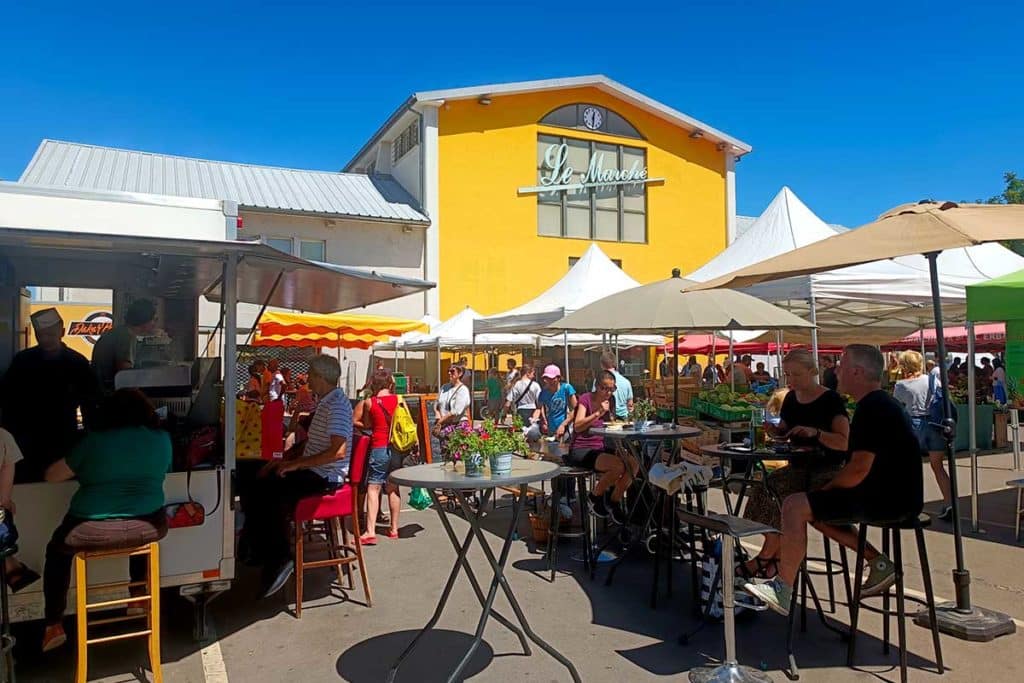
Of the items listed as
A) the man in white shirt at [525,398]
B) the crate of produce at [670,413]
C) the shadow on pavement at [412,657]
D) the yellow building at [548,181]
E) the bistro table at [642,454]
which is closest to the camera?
the shadow on pavement at [412,657]

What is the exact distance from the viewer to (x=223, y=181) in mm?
19547

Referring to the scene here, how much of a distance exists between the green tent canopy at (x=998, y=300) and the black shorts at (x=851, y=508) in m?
2.96

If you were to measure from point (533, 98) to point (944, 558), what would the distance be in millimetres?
18771

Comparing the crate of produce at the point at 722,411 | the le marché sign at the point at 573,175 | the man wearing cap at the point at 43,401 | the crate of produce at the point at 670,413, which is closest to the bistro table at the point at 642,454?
the crate of produce at the point at 722,411

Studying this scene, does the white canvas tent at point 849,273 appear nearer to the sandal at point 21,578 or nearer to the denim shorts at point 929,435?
the denim shorts at point 929,435

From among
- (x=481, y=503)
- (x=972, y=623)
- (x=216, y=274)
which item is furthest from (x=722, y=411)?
(x=216, y=274)

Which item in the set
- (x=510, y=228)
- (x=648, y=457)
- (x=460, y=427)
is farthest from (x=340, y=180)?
(x=460, y=427)

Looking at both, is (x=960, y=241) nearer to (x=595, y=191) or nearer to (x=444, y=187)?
(x=444, y=187)

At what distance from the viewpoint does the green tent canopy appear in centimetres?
566

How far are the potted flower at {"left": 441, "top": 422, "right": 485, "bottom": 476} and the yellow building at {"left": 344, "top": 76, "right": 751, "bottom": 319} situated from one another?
53.1ft

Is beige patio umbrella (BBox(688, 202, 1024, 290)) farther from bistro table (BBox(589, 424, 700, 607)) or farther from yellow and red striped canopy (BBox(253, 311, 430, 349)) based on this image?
yellow and red striped canopy (BBox(253, 311, 430, 349))

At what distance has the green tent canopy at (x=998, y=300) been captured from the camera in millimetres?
5656

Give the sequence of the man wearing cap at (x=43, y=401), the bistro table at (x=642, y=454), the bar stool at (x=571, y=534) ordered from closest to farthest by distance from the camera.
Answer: the man wearing cap at (x=43, y=401) < the bistro table at (x=642, y=454) < the bar stool at (x=571, y=534)

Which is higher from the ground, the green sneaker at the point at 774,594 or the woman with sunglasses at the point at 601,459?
the woman with sunglasses at the point at 601,459
